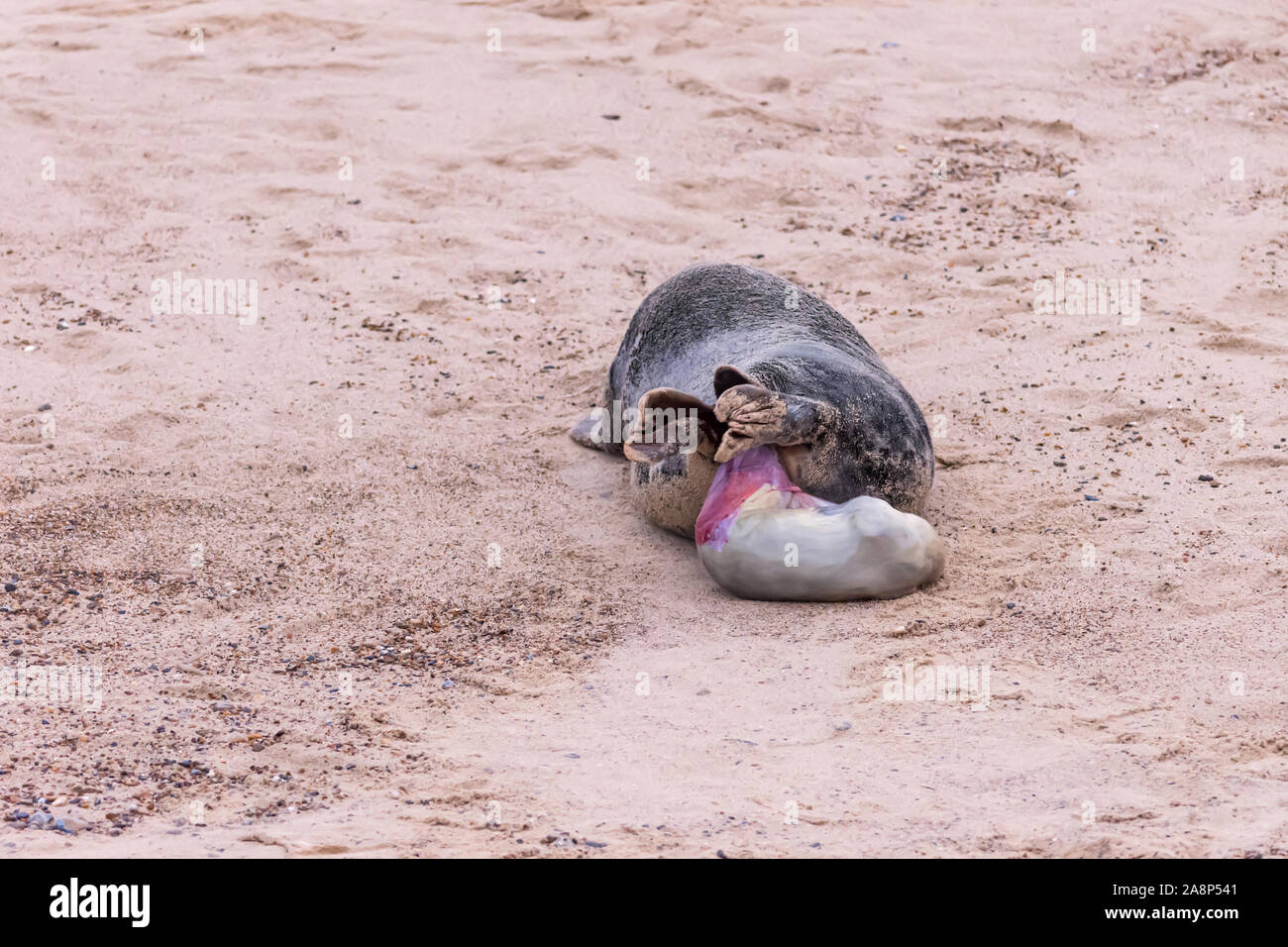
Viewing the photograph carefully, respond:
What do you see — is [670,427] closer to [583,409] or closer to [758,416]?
[758,416]

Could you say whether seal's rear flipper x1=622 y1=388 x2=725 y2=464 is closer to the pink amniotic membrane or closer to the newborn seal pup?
the newborn seal pup

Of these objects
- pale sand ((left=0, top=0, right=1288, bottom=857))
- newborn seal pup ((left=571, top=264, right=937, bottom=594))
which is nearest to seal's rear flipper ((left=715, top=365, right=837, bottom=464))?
newborn seal pup ((left=571, top=264, right=937, bottom=594))

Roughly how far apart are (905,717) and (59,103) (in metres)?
6.13

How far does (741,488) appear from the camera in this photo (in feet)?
13.5

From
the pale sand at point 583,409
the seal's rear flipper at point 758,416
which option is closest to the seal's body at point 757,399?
the seal's rear flipper at point 758,416

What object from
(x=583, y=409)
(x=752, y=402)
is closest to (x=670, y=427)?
(x=752, y=402)

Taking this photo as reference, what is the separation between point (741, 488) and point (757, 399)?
0.99 feet

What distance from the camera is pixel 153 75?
8023mm

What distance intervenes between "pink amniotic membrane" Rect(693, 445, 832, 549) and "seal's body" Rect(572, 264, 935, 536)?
41 millimetres

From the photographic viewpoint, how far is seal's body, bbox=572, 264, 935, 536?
4.03 metres

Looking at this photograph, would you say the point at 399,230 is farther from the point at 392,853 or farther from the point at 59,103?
the point at 392,853

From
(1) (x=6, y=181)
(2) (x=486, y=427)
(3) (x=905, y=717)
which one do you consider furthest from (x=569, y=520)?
(1) (x=6, y=181)

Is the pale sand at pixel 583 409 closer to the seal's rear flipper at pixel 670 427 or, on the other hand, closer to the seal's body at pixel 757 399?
the seal's body at pixel 757 399

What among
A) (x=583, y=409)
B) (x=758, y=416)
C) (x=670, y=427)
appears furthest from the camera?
(x=583, y=409)
